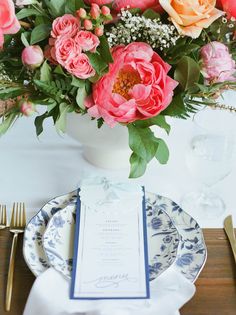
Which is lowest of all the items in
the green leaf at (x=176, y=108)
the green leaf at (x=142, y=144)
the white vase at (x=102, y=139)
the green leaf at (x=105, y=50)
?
the white vase at (x=102, y=139)

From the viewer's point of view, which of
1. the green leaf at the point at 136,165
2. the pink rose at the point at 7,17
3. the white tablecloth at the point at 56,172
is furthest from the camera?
the white tablecloth at the point at 56,172

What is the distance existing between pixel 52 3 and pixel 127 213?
357 mm

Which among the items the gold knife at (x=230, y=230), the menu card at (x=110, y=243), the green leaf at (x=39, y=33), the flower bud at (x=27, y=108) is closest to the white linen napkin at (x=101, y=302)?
the menu card at (x=110, y=243)

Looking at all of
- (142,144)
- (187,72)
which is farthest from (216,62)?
(142,144)

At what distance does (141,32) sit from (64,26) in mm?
115

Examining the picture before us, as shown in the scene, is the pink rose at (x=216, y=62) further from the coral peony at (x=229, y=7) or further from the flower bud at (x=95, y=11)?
the flower bud at (x=95, y=11)

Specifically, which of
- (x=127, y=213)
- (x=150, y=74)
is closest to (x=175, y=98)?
(x=150, y=74)

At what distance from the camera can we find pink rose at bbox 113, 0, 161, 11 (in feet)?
2.25

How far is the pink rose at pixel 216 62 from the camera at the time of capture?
71 cm

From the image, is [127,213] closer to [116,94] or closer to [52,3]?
[116,94]

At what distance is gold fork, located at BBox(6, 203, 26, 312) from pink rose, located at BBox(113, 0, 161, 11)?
38 centimetres

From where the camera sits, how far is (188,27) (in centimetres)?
68

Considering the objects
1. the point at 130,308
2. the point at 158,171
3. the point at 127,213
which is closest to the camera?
the point at 130,308

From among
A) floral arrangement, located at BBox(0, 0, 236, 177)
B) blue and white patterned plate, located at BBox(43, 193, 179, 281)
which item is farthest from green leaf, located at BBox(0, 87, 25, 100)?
blue and white patterned plate, located at BBox(43, 193, 179, 281)
